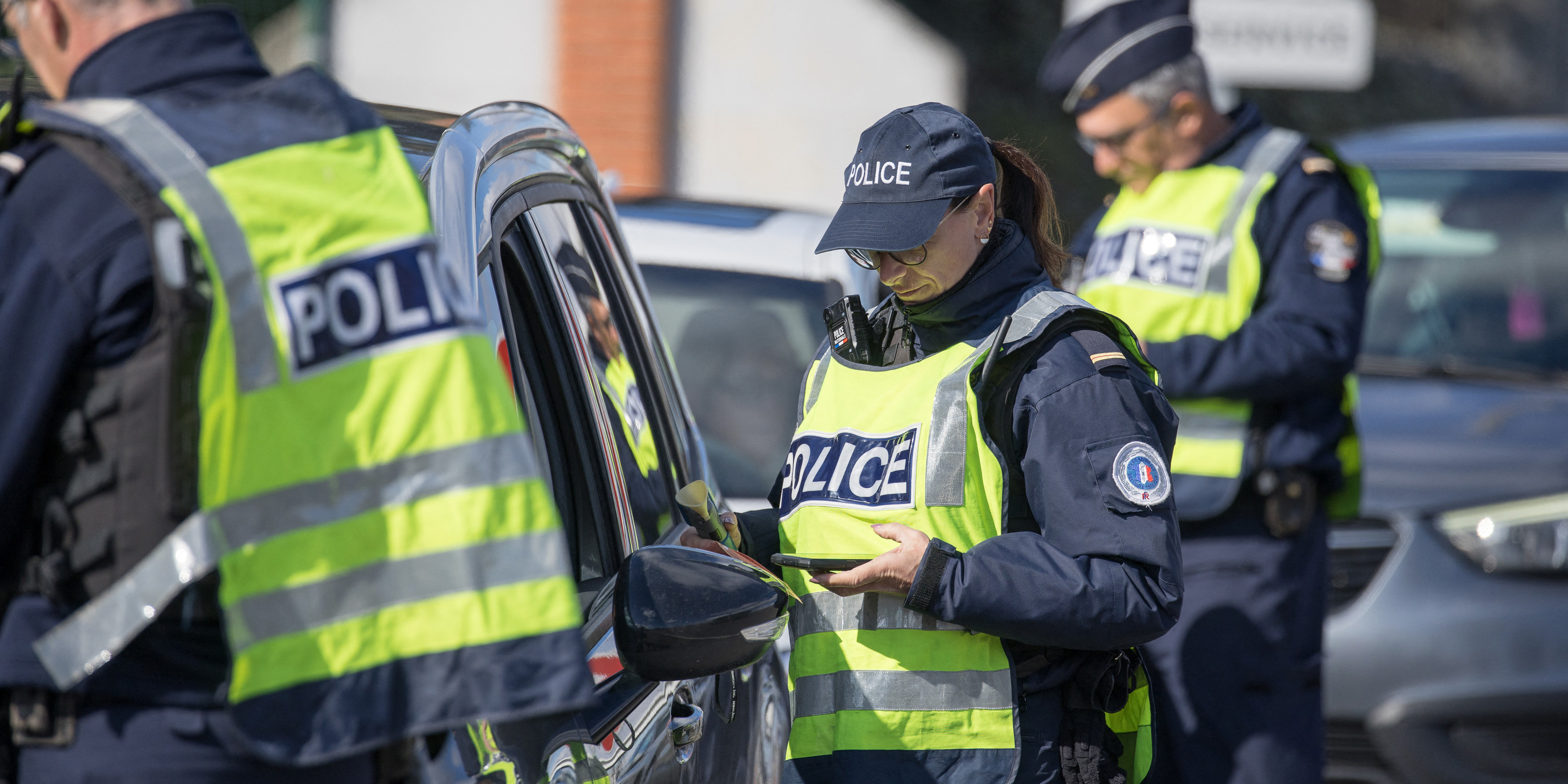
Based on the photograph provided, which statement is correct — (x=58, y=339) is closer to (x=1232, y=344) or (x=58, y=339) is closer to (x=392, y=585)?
(x=392, y=585)

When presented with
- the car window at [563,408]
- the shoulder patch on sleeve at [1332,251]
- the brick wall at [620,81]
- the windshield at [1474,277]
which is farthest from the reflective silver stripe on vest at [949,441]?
the brick wall at [620,81]

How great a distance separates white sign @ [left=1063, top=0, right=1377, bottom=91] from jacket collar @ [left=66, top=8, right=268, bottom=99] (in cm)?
523

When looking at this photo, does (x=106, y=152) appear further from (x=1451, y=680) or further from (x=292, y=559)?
(x=1451, y=680)

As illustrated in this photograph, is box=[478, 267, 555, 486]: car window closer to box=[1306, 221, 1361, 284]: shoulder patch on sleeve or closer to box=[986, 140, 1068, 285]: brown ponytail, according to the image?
box=[986, 140, 1068, 285]: brown ponytail

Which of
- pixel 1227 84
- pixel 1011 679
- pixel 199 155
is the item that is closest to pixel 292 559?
pixel 199 155

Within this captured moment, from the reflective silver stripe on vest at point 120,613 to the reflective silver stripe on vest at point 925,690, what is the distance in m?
1.04

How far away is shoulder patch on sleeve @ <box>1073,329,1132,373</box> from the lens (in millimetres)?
2197

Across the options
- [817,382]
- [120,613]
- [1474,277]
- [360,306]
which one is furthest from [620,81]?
[120,613]

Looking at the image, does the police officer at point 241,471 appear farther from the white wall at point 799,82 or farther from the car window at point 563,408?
the white wall at point 799,82

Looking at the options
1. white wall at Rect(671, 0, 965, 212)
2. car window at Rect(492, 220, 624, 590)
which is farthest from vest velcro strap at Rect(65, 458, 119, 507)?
white wall at Rect(671, 0, 965, 212)

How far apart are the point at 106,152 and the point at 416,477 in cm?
39

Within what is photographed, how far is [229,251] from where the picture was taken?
4.68 ft

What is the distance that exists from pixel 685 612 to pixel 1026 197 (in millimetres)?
980

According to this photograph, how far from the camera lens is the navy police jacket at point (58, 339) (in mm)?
1398
